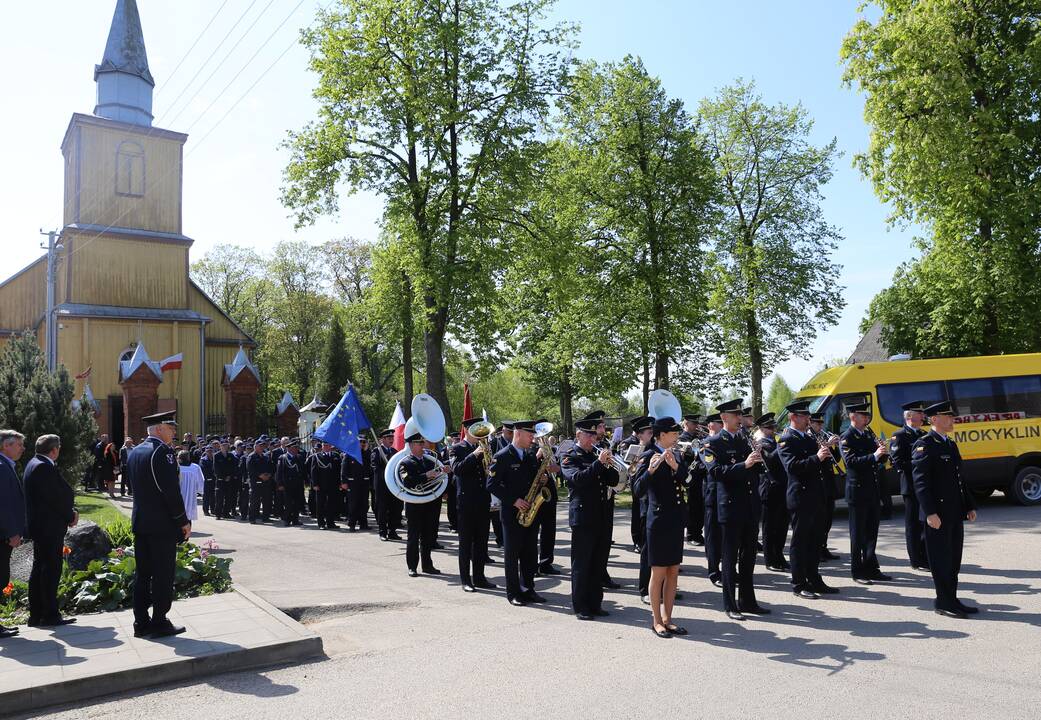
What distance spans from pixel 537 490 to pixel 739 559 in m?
2.27

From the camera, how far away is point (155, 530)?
6.81 meters

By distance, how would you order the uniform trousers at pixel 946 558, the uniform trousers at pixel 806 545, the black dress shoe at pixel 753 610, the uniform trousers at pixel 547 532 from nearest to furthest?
the uniform trousers at pixel 946 558 → the black dress shoe at pixel 753 610 → the uniform trousers at pixel 806 545 → the uniform trousers at pixel 547 532

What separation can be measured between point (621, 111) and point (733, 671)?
982 inches

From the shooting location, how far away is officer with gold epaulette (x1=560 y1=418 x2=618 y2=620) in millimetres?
7559

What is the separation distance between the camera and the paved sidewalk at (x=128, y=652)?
219 inches

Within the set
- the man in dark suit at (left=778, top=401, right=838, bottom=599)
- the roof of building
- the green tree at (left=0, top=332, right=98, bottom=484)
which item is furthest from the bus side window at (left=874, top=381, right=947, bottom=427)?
the roof of building

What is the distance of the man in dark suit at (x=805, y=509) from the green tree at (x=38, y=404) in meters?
14.1

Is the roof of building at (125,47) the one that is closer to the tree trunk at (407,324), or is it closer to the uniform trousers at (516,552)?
the tree trunk at (407,324)

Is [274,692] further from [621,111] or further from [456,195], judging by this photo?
[621,111]

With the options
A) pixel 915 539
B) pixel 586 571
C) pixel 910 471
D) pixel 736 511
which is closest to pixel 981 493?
pixel 915 539

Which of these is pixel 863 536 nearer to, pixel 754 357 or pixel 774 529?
pixel 774 529

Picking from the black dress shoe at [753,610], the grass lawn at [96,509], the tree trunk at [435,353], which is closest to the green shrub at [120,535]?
the grass lawn at [96,509]

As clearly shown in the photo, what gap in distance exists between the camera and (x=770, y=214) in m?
33.2

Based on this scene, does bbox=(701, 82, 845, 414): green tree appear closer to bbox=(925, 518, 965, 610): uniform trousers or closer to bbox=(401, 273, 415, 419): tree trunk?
bbox=(401, 273, 415, 419): tree trunk
